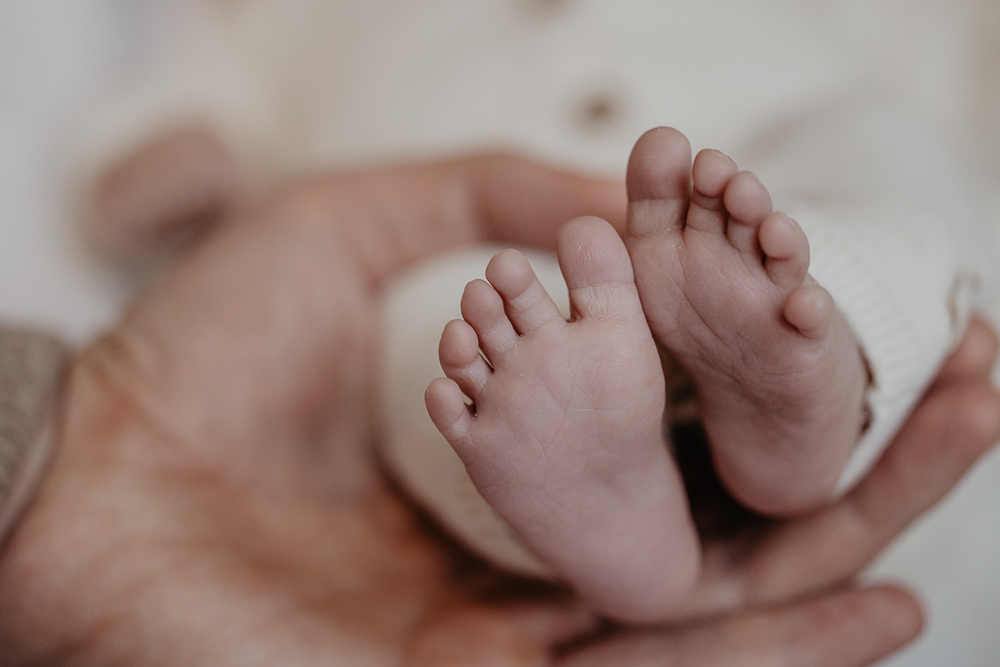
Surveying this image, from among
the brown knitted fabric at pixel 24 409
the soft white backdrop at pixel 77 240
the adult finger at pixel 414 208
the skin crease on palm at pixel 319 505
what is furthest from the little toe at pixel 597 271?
the soft white backdrop at pixel 77 240

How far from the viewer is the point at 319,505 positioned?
0.69 metres

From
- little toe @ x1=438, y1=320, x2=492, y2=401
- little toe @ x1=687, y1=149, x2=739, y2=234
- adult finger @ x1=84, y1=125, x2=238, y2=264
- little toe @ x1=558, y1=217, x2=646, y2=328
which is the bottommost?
little toe @ x1=438, y1=320, x2=492, y2=401

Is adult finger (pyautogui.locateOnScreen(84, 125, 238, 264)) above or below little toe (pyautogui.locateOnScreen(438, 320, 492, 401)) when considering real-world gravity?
above

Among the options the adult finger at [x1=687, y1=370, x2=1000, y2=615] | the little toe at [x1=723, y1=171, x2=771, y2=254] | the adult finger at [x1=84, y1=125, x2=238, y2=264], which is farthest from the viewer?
the adult finger at [x1=84, y1=125, x2=238, y2=264]

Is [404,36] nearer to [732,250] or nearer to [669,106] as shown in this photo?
[669,106]

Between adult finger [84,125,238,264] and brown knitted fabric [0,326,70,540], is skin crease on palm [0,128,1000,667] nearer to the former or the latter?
brown knitted fabric [0,326,70,540]

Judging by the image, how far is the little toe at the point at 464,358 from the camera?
0.35 m

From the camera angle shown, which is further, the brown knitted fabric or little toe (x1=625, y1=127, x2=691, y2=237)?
the brown knitted fabric

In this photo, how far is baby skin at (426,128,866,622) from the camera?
353 mm

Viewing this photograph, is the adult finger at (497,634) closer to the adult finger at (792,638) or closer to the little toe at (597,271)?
the adult finger at (792,638)

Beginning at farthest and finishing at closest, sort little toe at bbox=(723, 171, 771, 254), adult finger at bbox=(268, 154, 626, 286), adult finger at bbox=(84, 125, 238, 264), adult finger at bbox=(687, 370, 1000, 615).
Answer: adult finger at bbox=(84, 125, 238, 264) < adult finger at bbox=(268, 154, 626, 286) < adult finger at bbox=(687, 370, 1000, 615) < little toe at bbox=(723, 171, 771, 254)

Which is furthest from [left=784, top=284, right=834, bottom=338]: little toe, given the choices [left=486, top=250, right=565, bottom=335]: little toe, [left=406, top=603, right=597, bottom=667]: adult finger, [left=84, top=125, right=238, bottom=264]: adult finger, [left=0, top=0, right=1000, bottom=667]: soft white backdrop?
[left=84, top=125, right=238, bottom=264]: adult finger

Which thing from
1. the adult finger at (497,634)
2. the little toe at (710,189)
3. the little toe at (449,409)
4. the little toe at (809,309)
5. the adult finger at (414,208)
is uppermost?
the adult finger at (414,208)

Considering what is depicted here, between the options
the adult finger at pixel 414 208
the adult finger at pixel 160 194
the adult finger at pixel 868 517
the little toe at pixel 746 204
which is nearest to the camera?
the little toe at pixel 746 204
